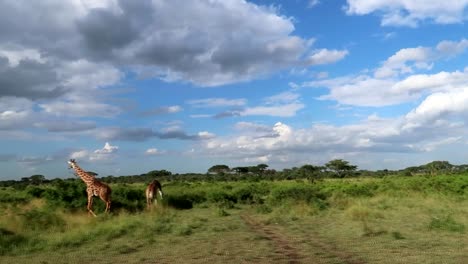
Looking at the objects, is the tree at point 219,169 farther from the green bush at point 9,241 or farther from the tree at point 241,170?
the green bush at point 9,241

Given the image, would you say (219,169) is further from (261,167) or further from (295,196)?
(295,196)

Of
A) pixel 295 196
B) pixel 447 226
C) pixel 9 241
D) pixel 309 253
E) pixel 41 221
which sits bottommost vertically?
pixel 309 253

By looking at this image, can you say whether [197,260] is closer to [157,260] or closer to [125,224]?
[157,260]

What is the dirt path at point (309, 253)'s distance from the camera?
1023 centimetres

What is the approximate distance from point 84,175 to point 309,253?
12396 mm

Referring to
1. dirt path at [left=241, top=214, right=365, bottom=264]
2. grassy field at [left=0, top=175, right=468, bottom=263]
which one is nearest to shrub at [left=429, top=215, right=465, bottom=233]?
grassy field at [left=0, top=175, right=468, bottom=263]

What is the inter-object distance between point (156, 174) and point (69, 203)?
250ft

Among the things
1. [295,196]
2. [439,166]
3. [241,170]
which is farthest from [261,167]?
[295,196]

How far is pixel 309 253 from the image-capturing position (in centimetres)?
1112

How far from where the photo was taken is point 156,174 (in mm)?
96875

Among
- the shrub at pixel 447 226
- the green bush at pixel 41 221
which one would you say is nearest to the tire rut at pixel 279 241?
the shrub at pixel 447 226

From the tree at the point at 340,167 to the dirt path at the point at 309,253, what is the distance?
248 feet

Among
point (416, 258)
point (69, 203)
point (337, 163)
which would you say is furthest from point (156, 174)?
point (416, 258)

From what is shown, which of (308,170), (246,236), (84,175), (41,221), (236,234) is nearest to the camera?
(246,236)
